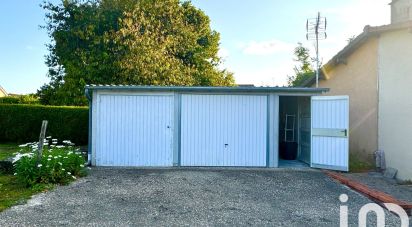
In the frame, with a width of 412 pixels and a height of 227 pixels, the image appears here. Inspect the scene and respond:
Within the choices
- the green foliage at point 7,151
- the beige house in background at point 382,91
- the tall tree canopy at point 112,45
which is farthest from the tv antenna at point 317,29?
the green foliage at point 7,151

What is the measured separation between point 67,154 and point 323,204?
5.87m

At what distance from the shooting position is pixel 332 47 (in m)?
21.1

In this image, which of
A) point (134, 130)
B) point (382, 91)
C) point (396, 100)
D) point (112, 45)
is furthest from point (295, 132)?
point (112, 45)

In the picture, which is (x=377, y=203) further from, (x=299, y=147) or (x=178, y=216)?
(x=299, y=147)

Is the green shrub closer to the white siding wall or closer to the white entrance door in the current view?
the white entrance door

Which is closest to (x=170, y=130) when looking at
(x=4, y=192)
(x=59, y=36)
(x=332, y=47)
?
(x=4, y=192)

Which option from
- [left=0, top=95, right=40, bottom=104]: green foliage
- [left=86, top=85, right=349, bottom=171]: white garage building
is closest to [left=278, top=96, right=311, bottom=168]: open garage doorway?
[left=86, top=85, right=349, bottom=171]: white garage building

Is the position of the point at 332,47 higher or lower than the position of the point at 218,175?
higher

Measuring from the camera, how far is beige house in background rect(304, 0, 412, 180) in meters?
8.64

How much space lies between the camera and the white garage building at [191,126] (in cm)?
968

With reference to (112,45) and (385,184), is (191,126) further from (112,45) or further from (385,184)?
(112,45)

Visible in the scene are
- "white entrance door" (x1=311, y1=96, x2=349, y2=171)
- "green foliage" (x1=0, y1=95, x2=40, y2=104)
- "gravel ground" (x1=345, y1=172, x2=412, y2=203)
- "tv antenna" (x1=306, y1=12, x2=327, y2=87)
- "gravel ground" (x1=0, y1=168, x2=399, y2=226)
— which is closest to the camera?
"gravel ground" (x1=0, y1=168, x2=399, y2=226)

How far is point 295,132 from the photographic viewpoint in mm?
12273

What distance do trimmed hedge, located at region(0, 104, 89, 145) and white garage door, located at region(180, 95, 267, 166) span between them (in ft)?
22.9
